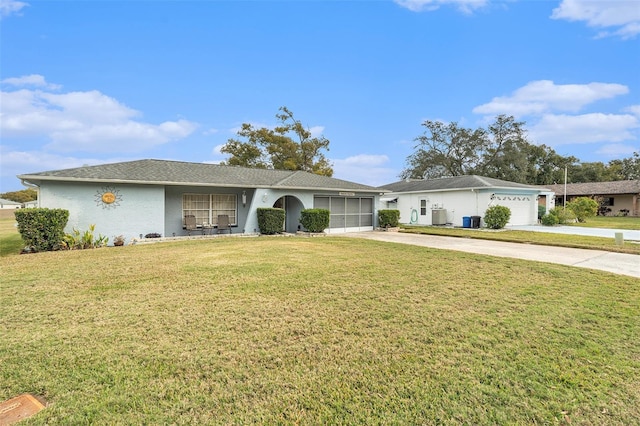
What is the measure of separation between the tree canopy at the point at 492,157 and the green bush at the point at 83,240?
122 ft

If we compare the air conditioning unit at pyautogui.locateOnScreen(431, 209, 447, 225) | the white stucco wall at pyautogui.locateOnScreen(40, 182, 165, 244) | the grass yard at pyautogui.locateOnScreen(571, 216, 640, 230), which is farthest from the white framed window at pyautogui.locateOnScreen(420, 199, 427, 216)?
the white stucco wall at pyautogui.locateOnScreen(40, 182, 165, 244)

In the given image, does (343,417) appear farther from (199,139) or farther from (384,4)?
(199,139)

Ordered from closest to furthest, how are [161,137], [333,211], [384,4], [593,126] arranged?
[384,4], [333,211], [161,137], [593,126]

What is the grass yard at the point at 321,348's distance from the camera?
2.47 metres

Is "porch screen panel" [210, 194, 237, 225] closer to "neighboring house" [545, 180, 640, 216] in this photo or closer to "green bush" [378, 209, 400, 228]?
"green bush" [378, 209, 400, 228]

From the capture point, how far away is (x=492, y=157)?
38469 mm

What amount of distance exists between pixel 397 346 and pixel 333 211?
557 inches

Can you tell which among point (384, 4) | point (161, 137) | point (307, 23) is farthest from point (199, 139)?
point (384, 4)

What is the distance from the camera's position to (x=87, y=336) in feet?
12.0

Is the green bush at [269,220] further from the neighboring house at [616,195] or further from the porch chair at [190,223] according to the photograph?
the neighboring house at [616,195]

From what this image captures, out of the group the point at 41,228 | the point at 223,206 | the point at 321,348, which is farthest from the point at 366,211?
the point at 321,348

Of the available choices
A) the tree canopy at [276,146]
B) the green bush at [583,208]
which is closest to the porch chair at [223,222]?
the tree canopy at [276,146]

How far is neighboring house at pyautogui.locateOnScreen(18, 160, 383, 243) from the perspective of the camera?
1167 centimetres

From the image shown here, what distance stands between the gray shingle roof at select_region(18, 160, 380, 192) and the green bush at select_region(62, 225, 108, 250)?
1.99 meters
